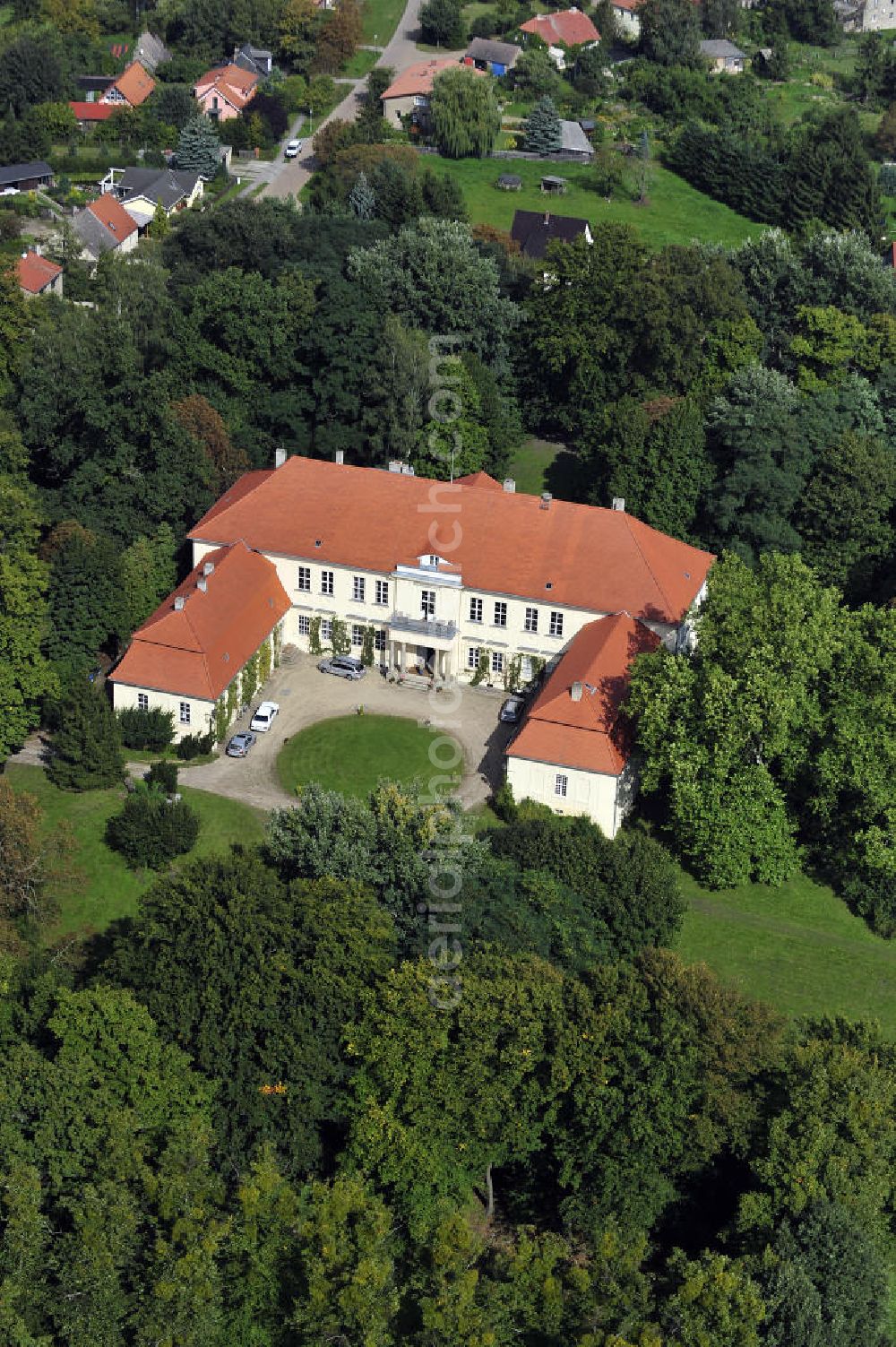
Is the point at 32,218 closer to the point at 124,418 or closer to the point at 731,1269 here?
the point at 124,418

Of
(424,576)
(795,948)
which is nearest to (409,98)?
(424,576)

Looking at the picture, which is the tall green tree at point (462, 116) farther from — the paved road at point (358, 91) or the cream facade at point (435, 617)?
the cream facade at point (435, 617)

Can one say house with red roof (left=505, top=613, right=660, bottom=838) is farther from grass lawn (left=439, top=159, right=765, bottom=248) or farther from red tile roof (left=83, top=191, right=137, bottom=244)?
red tile roof (left=83, top=191, right=137, bottom=244)

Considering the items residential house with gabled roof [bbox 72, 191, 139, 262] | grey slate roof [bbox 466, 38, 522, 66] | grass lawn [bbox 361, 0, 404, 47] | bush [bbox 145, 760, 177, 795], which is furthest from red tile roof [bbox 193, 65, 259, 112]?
bush [bbox 145, 760, 177, 795]

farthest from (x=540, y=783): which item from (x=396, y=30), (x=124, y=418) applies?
(x=396, y=30)

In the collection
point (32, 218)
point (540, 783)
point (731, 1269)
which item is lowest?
point (32, 218)

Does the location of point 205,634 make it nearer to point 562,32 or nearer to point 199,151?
point 199,151

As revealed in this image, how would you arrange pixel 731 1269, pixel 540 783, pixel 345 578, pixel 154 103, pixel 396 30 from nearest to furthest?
1. pixel 731 1269
2. pixel 540 783
3. pixel 345 578
4. pixel 154 103
5. pixel 396 30
